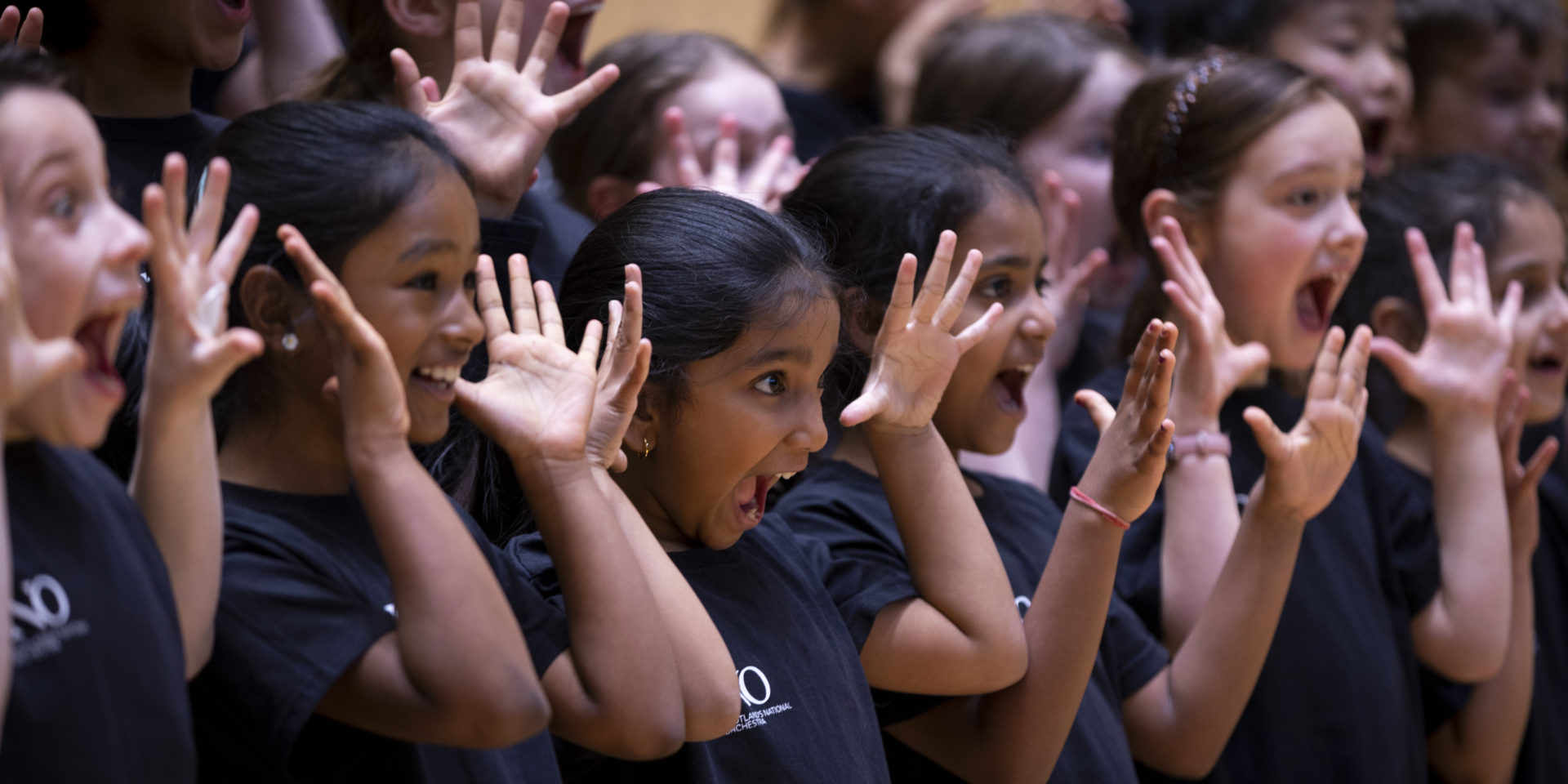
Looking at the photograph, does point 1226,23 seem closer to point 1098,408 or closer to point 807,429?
point 1098,408

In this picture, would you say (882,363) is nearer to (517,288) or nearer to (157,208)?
(517,288)

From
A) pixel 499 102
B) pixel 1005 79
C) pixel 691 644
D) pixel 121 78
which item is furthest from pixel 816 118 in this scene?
pixel 691 644

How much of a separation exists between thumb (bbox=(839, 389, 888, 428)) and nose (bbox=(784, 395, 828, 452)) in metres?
0.03

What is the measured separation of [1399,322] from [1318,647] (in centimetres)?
74

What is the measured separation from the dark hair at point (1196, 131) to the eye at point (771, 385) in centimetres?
92

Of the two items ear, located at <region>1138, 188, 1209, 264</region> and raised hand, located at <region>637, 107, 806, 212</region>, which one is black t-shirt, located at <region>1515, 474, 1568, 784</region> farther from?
raised hand, located at <region>637, 107, 806, 212</region>

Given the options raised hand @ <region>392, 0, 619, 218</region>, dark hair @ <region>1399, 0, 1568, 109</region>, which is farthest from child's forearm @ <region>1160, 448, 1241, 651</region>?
dark hair @ <region>1399, 0, 1568, 109</region>

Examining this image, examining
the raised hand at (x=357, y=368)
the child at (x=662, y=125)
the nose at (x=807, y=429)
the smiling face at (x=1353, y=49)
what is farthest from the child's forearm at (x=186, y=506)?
the smiling face at (x=1353, y=49)

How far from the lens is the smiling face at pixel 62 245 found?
106 centimetres

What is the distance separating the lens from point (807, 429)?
1.58 m

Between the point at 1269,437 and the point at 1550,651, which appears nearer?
the point at 1269,437

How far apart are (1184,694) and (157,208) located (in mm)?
1378

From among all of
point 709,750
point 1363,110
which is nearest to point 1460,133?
point 1363,110

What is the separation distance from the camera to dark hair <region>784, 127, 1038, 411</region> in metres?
1.91
